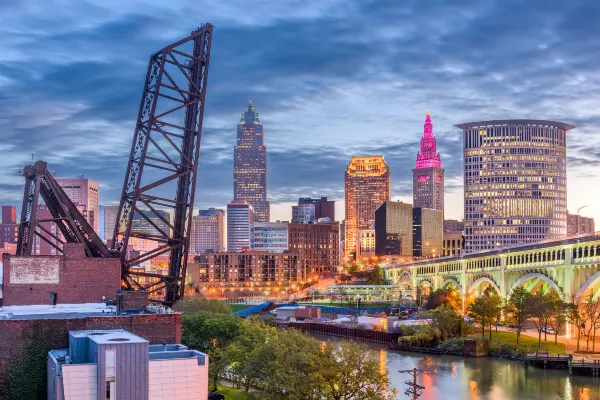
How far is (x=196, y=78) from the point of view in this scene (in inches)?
1857

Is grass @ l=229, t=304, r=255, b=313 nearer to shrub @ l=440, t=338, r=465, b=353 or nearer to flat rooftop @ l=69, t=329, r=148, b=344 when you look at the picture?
shrub @ l=440, t=338, r=465, b=353

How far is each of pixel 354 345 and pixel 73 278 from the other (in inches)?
586

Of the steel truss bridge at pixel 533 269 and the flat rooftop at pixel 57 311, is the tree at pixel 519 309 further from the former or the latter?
the flat rooftop at pixel 57 311

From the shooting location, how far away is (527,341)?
85.6m

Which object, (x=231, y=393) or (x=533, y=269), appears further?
(x=533, y=269)

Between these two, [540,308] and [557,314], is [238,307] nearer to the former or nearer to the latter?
[540,308]

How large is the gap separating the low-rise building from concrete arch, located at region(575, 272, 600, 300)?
68167 millimetres

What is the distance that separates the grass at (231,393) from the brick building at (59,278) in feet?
32.6

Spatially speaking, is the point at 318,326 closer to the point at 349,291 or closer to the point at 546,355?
the point at 546,355

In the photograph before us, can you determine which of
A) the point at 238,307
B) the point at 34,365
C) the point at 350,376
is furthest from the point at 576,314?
the point at 238,307

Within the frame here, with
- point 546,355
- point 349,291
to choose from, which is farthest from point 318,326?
point 349,291

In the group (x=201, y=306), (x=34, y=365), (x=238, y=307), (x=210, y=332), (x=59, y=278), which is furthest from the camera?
(x=238, y=307)

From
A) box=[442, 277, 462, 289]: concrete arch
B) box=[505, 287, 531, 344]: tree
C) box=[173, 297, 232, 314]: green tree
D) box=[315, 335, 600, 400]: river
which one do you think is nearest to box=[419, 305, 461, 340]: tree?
box=[505, 287, 531, 344]: tree

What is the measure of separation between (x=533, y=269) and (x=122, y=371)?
86.8 metres
